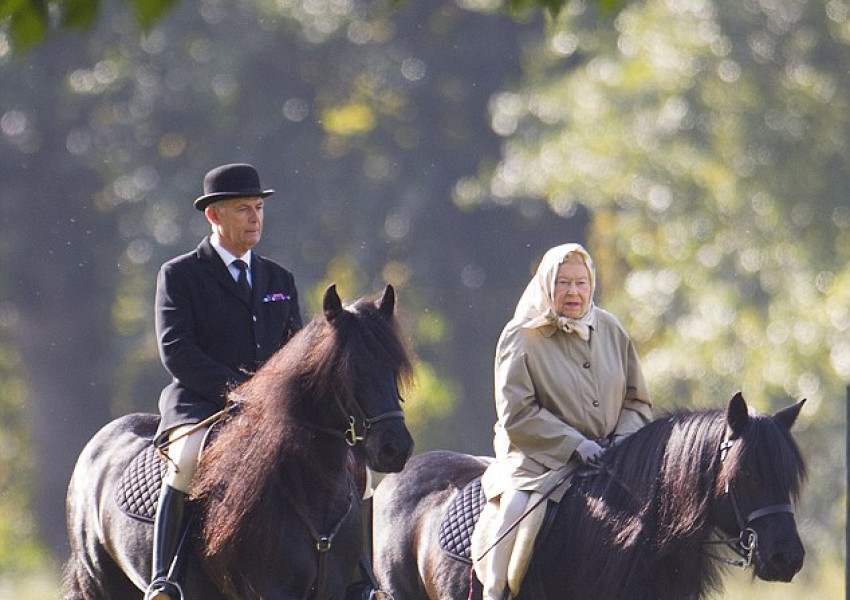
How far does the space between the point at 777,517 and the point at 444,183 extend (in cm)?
2545

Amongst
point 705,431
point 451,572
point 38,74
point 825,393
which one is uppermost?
point 38,74

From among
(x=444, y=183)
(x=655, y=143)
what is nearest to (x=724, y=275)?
(x=655, y=143)

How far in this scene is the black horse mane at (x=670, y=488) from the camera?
8.20 meters

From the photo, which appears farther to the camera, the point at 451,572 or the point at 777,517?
the point at 451,572

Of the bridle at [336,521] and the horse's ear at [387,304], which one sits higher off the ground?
the horse's ear at [387,304]

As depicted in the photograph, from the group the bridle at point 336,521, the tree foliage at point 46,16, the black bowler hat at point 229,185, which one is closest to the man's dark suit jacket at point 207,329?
the black bowler hat at point 229,185

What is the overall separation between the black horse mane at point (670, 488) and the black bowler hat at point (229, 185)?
2060 mm

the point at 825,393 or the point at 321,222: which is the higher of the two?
the point at 321,222

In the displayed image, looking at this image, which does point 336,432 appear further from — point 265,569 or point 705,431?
point 705,431

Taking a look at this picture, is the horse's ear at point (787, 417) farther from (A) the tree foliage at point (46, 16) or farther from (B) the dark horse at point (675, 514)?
(A) the tree foliage at point (46, 16)

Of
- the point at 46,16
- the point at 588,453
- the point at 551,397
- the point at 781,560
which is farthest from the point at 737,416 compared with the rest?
the point at 46,16

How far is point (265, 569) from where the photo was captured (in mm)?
8734

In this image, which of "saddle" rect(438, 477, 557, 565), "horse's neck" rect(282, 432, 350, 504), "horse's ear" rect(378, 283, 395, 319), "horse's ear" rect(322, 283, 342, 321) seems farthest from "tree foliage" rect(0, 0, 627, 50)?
"saddle" rect(438, 477, 557, 565)

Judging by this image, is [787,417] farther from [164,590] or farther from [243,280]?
[164,590]
